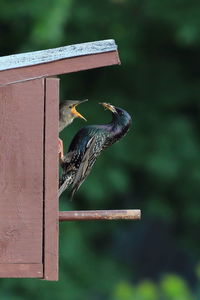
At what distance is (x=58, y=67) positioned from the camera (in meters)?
3.94

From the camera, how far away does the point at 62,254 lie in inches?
360

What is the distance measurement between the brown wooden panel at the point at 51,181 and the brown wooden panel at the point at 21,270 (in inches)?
1.1

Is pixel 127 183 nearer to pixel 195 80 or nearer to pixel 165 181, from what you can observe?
pixel 165 181

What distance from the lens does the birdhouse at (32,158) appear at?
3.92 meters

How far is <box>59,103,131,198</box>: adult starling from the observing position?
173 inches

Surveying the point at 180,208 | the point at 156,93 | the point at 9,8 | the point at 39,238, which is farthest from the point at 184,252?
the point at 39,238

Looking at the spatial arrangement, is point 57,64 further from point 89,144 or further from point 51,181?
point 89,144

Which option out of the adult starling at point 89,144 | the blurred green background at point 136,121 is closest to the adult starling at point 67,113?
the adult starling at point 89,144

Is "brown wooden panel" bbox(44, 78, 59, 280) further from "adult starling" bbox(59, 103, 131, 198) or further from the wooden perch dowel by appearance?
"adult starling" bbox(59, 103, 131, 198)

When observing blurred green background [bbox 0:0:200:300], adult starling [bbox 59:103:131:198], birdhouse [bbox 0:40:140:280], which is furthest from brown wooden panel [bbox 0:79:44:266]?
blurred green background [bbox 0:0:200:300]

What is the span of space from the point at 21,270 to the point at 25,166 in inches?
14.2

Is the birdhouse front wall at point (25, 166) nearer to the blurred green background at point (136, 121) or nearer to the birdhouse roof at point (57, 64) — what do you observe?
the birdhouse roof at point (57, 64)

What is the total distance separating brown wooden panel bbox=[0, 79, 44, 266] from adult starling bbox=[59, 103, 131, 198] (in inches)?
17.3

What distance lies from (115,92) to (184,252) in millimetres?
1761
